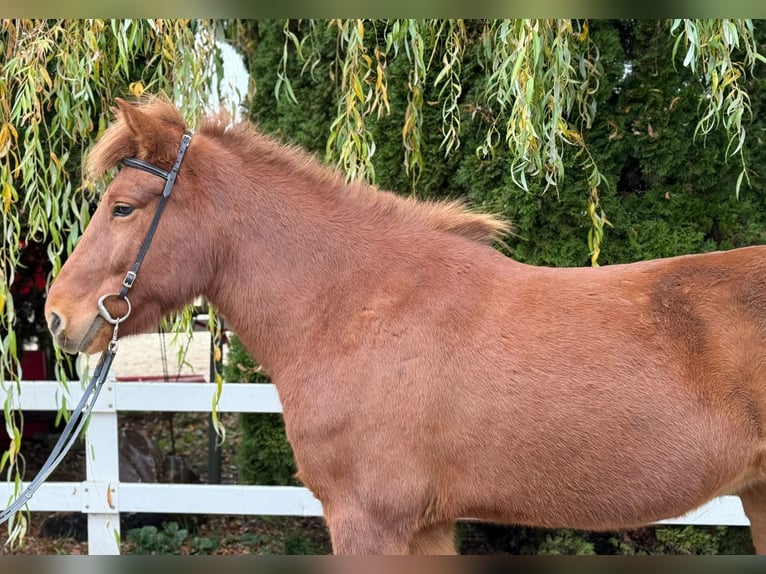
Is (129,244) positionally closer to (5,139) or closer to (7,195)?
(7,195)

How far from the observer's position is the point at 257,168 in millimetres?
2381

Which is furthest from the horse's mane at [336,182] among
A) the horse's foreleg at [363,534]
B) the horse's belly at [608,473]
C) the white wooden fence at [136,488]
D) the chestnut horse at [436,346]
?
the white wooden fence at [136,488]

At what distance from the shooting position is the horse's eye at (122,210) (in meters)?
2.21

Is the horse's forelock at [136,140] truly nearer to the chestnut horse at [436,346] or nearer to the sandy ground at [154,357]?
the chestnut horse at [436,346]

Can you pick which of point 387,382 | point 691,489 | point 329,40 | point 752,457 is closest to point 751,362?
point 752,457

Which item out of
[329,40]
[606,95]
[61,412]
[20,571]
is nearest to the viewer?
[20,571]

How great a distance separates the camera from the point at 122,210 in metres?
2.22

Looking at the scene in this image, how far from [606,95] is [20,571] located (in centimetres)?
338

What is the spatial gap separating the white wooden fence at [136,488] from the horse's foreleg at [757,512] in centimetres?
232

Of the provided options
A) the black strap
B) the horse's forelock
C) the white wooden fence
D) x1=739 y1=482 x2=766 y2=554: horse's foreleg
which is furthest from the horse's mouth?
x1=739 y1=482 x2=766 y2=554: horse's foreleg

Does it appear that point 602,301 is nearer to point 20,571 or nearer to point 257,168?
point 257,168

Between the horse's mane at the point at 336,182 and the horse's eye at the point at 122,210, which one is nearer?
the horse's eye at the point at 122,210

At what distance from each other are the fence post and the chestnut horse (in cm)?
179

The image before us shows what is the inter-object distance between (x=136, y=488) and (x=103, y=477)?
0.22 meters
